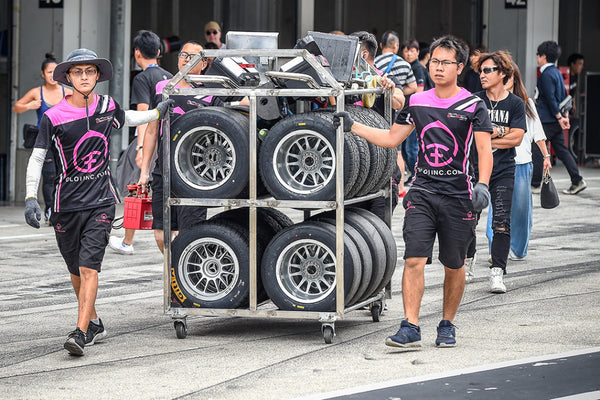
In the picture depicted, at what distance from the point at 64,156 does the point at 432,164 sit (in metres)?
2.28

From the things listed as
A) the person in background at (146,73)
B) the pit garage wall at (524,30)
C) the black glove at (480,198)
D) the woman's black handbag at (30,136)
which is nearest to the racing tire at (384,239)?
the black glove at (480,198)

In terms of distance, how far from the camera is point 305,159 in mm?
7867

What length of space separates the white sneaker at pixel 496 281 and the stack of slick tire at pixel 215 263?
235 cm

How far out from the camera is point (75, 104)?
769 centimetres

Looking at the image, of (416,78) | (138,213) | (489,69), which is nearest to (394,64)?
(416,78)

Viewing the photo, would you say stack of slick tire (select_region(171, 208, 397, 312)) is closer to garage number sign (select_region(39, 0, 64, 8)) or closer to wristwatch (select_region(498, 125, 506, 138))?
wristwatch (select_region(498, 125, 506, 138))

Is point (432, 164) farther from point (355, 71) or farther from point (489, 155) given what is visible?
point (355, 71)

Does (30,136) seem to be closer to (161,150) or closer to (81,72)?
(161,150)

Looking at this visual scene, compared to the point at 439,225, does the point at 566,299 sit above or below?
below

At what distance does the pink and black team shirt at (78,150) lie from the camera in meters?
7.57

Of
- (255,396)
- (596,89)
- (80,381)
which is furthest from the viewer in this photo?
(596,89)

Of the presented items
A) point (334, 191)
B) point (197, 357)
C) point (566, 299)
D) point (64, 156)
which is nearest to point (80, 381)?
point (197, 357)

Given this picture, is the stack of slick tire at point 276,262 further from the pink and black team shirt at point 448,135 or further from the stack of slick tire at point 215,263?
the pink and black team shirt at point 448,135

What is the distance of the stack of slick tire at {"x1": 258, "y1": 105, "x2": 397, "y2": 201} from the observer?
7750mm
